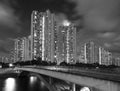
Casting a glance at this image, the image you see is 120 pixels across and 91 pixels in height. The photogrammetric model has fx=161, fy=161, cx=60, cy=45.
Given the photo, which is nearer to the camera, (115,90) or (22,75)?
(115,90)

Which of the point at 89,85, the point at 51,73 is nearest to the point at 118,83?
the point at 89,85

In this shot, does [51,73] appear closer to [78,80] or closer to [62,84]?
[62,84]

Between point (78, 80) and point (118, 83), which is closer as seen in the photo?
point (118, 83)

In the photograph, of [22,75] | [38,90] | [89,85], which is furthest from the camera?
[22,75]

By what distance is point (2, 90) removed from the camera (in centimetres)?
6300

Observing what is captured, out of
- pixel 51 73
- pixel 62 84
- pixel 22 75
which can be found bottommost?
pixel 22 75

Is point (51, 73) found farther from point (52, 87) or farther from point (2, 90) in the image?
point (2, 90)

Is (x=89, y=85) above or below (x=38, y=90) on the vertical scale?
above

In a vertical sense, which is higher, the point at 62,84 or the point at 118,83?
the point at 118,83

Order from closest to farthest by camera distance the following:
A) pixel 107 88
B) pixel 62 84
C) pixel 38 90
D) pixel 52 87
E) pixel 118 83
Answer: pixel 118 83
pixel 107 88
pixel 62 84
pixel 52 87
pixel 38 90

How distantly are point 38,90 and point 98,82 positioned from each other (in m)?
48.9

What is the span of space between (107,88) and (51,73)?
19.6 metres

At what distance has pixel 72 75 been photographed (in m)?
22.6

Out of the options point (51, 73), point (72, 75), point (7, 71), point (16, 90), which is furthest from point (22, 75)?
point (72, 75)
